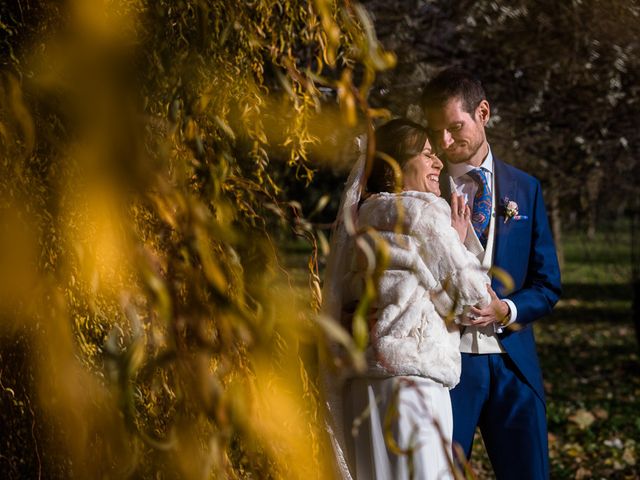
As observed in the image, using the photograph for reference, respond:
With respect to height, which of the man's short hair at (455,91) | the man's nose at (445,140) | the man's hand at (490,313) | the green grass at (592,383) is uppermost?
the man's short hair at (455,91)

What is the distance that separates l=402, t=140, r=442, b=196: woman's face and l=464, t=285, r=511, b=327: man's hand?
0.44 m

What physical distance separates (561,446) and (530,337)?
156 inches

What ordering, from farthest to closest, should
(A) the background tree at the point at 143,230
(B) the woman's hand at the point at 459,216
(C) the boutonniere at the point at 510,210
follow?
(C) the boutonniere at the point at 510,210
(B) the woman's hand at the point at 459,216
(A) the background tree at the point at 143,230

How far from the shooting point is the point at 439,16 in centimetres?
780

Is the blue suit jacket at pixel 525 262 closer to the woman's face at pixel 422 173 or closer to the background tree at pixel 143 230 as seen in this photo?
the woman's face at pixel 422 173

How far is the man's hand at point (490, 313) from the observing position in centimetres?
336

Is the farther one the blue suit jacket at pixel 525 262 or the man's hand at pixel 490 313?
the blue suit jacket at pixel 525 262

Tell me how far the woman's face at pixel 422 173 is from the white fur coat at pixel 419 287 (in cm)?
9

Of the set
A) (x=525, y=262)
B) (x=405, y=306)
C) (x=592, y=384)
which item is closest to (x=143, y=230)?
(x=405, y=306)

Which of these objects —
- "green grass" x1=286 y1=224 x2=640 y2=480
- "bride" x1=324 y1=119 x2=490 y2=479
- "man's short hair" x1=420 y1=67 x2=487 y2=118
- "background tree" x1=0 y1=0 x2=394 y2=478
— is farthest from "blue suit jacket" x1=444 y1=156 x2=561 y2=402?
"green grass" x1=286 y1=224 x2=640 y2=480

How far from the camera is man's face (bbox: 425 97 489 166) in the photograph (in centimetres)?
360

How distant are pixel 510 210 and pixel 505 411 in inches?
30.2

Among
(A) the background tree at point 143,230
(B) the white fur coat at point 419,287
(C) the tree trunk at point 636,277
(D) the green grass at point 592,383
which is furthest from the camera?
(C) the tree trunk at point 636,277

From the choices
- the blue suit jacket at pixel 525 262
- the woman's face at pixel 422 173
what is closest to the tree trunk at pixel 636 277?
Result: the blue suit jacket at pixel 525 262
